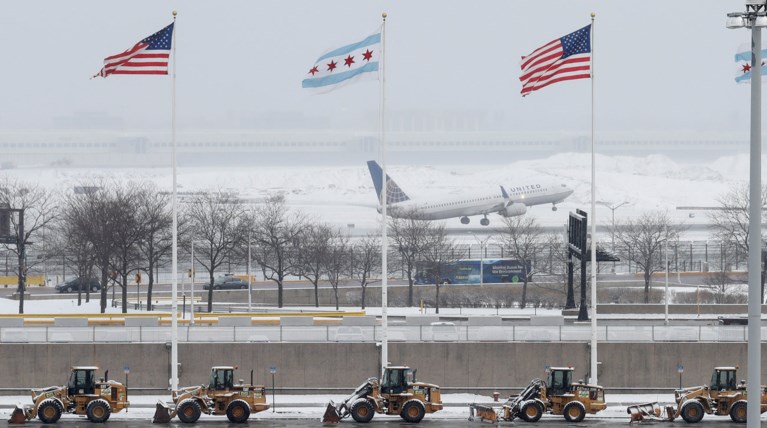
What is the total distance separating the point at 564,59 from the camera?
3528 centimetres

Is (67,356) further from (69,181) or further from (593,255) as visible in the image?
(69,181)

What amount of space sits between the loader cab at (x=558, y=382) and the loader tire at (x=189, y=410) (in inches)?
335

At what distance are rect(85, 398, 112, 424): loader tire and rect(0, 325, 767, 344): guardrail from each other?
23.1ft

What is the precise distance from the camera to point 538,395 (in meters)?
33.1

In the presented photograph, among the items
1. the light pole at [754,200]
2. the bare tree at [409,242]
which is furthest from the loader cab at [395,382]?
the bare tree at [409,242]

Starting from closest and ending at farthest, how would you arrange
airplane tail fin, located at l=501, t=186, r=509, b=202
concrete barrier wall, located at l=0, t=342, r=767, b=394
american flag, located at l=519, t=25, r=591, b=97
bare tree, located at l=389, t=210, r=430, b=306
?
american flag, located at l=519, t=25, r=591, b=97 → concrete barrier wall, located at l=0, t=342, r=767, b=394 → bare tree, located at l=389, t=210, r=430, b=306 → airplane tail fin, located at l=501, t=186, r=509, b=202

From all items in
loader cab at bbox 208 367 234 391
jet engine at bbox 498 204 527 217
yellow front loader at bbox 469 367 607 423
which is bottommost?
yellow front loader at bbox 469 367 607 423

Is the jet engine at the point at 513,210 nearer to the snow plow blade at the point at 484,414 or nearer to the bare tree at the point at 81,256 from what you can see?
the bare tree at the point at 81,256

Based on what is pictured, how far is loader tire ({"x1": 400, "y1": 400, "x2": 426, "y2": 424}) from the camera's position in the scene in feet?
106

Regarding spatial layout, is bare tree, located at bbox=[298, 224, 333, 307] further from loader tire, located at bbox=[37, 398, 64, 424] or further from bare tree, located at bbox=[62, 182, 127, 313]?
loader tire, located at bbox=[37, 398, 64, 424]

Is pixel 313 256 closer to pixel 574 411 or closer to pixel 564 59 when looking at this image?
pixel 564 59

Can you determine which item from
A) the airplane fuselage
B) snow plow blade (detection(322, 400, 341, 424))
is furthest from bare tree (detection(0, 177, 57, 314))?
the airplane fuselage

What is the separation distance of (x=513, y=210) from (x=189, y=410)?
101113 millimetres

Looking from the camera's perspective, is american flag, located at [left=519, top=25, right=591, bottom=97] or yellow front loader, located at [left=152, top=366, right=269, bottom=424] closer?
yellow front loader, located at [left=152, top=366, right=269, bottom=424]
